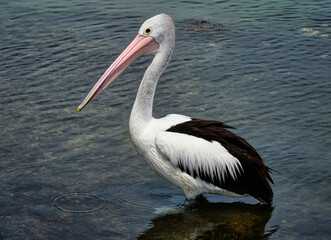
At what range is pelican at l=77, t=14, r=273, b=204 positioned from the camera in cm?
508

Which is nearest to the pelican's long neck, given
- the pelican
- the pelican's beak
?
the pelican

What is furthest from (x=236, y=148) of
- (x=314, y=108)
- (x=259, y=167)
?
(x=314, y=108)

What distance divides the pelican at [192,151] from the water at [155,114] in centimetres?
25

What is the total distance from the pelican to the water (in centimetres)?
25

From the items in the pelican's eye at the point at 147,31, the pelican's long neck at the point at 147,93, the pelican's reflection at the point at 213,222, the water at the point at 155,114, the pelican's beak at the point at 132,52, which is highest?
the pelican's eye at the point at 147,31

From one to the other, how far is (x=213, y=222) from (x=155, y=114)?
248 centimetres

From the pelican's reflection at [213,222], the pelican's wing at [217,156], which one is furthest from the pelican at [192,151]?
the pelican's reflection at [213,222]

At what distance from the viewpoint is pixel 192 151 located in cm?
511

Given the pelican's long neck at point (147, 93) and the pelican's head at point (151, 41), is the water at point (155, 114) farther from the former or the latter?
the pelican's head at point (151, 41)

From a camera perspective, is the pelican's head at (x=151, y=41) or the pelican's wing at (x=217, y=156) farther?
the pelican's head at (x=151, y=41)

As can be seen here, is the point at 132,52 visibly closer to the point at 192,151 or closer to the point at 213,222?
the point at 192,151

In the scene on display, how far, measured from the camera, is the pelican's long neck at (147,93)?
5203 mm

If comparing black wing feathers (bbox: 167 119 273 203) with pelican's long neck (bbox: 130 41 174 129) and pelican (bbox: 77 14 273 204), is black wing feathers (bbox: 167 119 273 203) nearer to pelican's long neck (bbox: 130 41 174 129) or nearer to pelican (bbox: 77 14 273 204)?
pelican (bbox: 77 14 273 204)

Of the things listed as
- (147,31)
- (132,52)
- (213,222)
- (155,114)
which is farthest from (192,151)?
(155,114)
